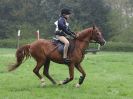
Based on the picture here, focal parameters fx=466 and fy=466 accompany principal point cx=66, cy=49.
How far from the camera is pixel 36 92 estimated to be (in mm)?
14352

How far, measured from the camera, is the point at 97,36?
1630 centimetres

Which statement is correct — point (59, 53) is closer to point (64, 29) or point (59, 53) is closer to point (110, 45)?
point (64, 29)

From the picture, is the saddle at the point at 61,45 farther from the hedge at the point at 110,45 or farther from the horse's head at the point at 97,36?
the hedge at the point at 110,45

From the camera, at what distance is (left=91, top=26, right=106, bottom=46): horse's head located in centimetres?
1627

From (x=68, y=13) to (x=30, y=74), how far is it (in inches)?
212

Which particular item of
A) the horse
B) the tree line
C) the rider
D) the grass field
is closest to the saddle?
the horse

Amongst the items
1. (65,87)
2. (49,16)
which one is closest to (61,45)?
(65,87)

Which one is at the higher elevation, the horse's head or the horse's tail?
the horse's head

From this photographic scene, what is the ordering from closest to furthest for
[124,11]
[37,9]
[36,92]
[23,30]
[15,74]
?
[36,92]
[15,74]
[23,30]
[37,9]
[124,11]

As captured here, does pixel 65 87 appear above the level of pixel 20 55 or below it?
below

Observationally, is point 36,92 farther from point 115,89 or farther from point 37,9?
point 37,9

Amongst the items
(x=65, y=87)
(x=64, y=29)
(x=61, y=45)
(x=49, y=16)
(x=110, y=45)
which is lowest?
(x=110, y=45)

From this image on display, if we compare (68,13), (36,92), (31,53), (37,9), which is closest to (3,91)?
(36,92)

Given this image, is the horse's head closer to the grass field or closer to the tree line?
the grass field
